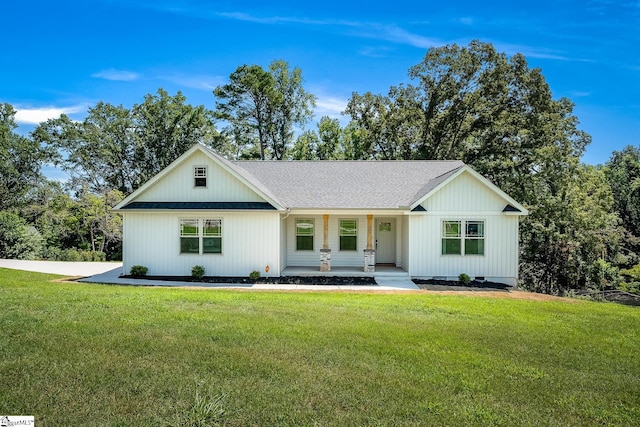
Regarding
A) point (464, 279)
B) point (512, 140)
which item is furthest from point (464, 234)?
point (512, 140)

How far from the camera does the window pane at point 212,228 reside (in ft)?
52.9

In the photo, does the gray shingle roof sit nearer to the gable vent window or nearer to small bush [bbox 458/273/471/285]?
the gable vent window

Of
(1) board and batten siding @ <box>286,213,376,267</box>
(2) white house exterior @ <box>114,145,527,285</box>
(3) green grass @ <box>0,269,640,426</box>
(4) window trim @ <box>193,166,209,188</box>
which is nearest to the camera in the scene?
(3) green grass @ <box>0,269,640,426</box>

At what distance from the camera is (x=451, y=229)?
16.2m

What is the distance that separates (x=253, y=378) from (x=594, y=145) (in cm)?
3441

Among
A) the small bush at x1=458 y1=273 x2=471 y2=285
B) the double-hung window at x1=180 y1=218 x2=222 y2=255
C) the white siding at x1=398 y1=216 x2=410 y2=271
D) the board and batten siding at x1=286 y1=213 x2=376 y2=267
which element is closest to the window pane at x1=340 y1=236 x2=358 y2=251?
the board and batten siding at x1=286 y1=213 x2=376 y2=267

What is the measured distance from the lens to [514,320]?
30.1 ft

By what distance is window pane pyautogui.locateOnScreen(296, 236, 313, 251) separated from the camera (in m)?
18.9

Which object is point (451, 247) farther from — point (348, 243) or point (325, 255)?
point (325, 255)

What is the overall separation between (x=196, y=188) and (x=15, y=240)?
14460 millimetres

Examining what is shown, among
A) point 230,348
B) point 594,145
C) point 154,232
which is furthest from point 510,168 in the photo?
point 230,348

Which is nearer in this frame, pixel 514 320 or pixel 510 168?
pixel 514 320

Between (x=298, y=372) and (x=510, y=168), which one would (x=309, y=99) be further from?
(x=298, y=372)

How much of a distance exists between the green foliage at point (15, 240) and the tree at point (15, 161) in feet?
27.1
